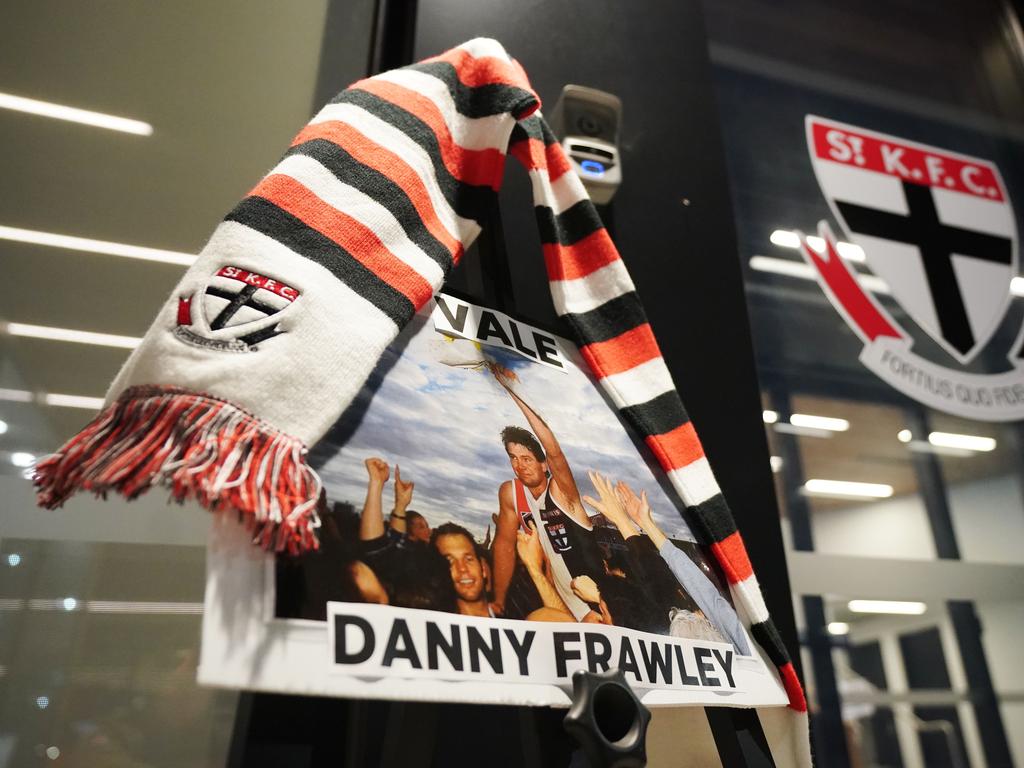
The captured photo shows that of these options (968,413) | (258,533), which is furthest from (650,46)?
(258,533)

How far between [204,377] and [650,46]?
3.39ft

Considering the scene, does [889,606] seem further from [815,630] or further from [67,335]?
[67,335]

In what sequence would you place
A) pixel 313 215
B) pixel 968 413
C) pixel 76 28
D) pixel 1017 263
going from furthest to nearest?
pixel 1017 263, pixel 968 413, pixel 76 28, pixel 313 215

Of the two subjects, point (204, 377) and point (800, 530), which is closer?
point (204, 377)

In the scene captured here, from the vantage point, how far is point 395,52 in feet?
3.42

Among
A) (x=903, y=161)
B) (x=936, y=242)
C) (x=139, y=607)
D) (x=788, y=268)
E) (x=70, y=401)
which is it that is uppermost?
(x=903, y=161)

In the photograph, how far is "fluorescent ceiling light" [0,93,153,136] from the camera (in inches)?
34.6

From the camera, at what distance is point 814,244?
1.50 metres

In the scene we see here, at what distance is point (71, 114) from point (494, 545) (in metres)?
0.75

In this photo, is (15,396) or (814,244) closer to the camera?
(15,396)

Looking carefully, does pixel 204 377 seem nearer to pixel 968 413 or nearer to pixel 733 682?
pixel 733 682

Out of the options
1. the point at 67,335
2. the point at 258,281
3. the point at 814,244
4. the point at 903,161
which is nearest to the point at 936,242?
the point at 903,161

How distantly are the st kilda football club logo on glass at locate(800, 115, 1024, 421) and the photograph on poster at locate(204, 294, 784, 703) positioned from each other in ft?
3.07

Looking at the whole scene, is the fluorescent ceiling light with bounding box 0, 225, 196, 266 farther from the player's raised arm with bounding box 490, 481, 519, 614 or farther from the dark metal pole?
the dark metal pole
